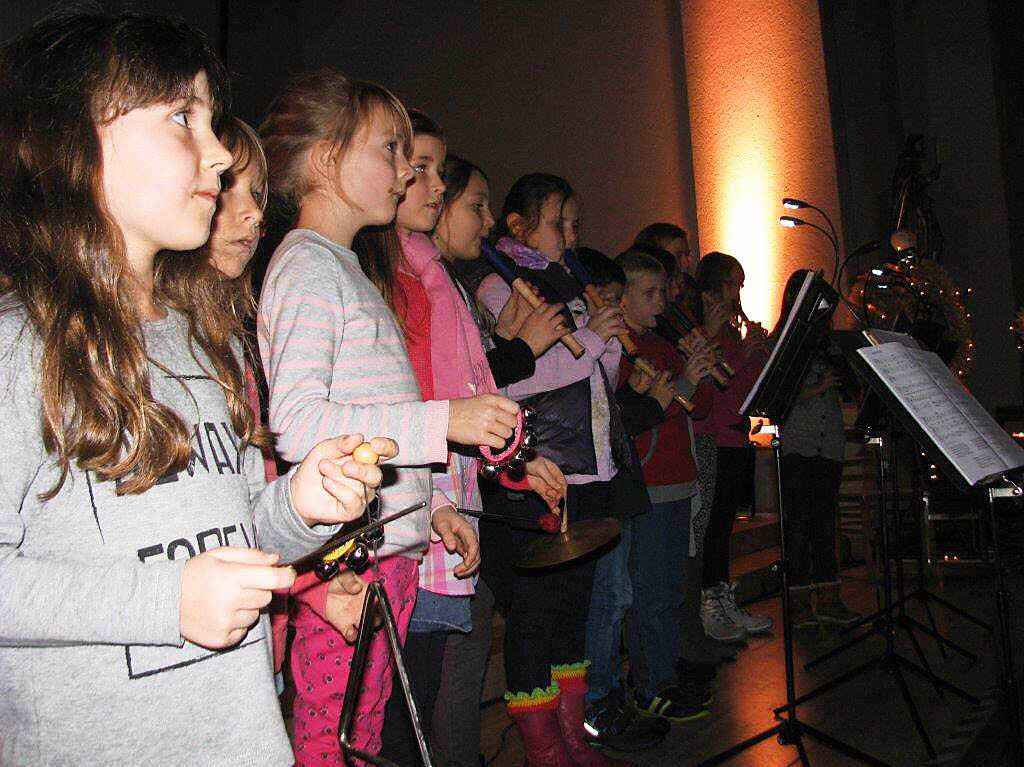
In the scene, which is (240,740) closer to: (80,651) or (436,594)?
(80,651)

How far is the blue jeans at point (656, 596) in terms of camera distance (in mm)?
2908

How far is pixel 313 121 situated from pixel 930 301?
4.31m

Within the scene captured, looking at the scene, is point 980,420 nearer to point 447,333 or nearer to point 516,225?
point 447,333

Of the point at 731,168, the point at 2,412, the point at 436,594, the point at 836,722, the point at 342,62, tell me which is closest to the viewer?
the point at 2,412

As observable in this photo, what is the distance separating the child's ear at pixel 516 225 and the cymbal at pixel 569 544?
105 centimetres

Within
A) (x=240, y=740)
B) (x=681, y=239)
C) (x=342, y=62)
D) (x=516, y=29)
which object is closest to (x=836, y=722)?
(x=681, y=239)

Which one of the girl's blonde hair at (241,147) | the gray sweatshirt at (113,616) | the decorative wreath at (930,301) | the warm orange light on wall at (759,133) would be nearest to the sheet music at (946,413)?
the girl's blonde hair at (241,147)

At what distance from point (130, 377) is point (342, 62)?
8031mm

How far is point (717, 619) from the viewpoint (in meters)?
3.74

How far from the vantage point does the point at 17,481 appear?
0.83 meters

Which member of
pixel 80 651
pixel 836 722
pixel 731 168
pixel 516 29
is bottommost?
pixel 836 722

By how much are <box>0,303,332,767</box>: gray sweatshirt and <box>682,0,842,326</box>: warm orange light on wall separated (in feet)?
19.4

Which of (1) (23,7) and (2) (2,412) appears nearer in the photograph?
(2) (2,412)

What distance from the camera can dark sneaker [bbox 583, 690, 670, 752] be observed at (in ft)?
8.49
